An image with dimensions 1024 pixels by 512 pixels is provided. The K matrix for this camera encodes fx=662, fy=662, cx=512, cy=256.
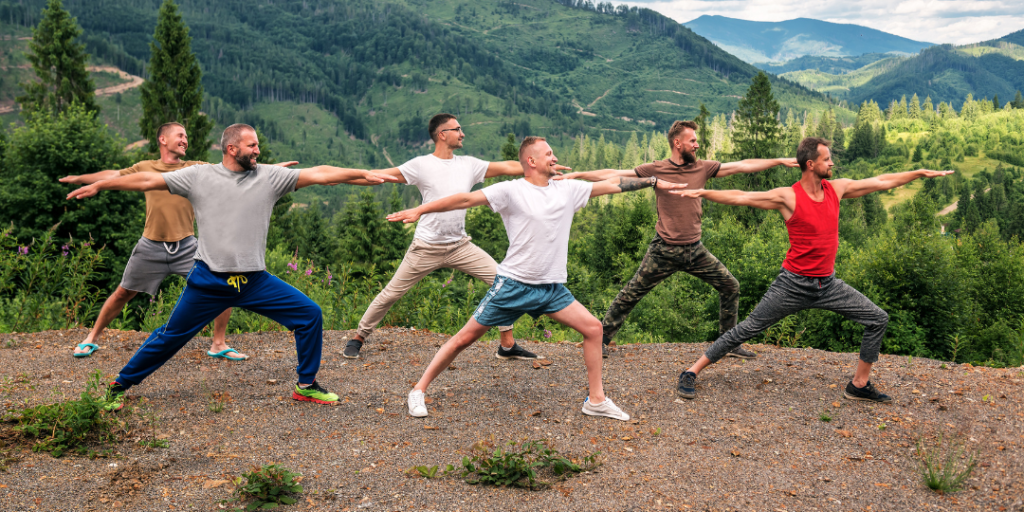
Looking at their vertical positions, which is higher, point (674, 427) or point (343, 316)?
point (674, 427)

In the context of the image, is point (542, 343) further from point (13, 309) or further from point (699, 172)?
point (13, 309)

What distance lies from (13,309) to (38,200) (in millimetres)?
16738

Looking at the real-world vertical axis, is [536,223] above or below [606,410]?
above

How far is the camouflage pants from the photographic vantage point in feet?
23.2

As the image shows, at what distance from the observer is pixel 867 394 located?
6227 millimetres

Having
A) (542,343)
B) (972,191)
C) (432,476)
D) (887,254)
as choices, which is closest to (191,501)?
(432,476)

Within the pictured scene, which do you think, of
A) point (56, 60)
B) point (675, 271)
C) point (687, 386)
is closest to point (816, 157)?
point (675, 271)

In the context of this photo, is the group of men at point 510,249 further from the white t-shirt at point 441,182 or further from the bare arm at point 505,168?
the white t-shirt at point 441,182

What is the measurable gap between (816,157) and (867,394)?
2307mm

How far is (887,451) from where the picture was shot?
5242mm

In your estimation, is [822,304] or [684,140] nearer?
[822,304]

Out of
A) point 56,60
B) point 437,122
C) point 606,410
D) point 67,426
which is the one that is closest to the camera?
point 67,426

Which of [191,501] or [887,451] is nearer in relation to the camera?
[191,501]

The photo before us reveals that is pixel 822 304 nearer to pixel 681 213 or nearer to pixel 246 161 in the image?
pixel 681 213
